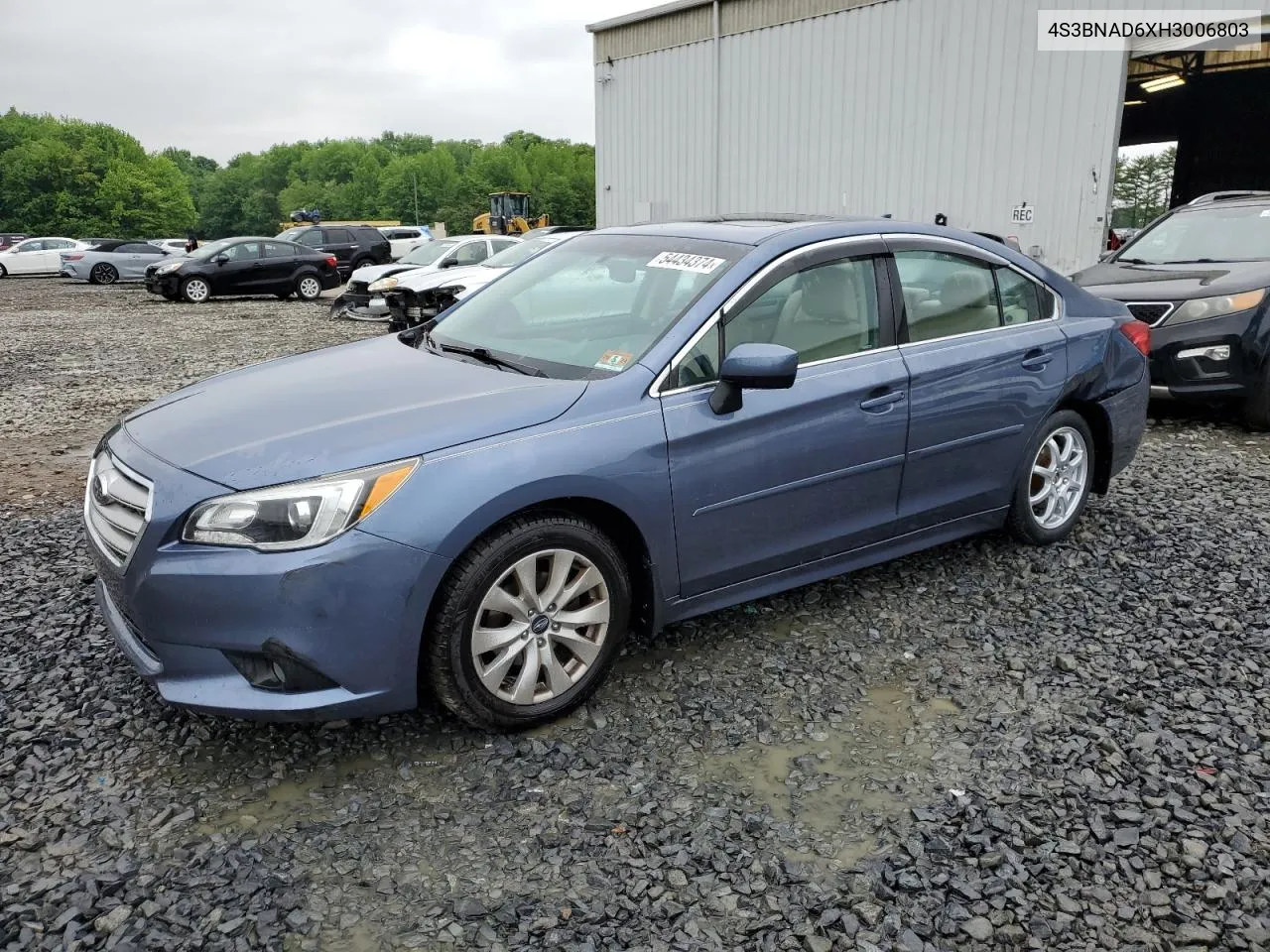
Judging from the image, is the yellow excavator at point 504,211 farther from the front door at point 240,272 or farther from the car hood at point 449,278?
the car hood at point 449,278

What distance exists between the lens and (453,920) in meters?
2.30

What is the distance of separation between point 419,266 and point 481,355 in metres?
14.3

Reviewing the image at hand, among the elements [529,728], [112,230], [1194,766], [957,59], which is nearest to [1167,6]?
[957,59]

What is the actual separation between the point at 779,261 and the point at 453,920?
2437 mm

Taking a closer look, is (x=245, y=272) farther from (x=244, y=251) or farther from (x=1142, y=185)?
(x=1142, y=185)

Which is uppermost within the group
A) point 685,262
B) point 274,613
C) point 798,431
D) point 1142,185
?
point 1142,185

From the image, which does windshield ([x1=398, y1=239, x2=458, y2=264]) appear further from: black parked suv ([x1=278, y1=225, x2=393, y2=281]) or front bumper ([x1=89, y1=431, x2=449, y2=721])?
front bumper ([x1=89, y1=431, x2=449, y2=721])

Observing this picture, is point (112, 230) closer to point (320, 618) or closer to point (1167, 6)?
point (1167, 6)

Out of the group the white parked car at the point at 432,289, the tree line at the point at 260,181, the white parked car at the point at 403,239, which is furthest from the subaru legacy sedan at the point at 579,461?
the tree line at the point at 260,181

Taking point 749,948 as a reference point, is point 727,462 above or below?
above

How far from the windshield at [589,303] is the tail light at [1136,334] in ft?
7.38

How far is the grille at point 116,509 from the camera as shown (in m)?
2.81

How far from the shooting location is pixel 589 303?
376 cm

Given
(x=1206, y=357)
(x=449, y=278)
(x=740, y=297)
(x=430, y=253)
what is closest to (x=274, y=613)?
(x=740, y=297)
